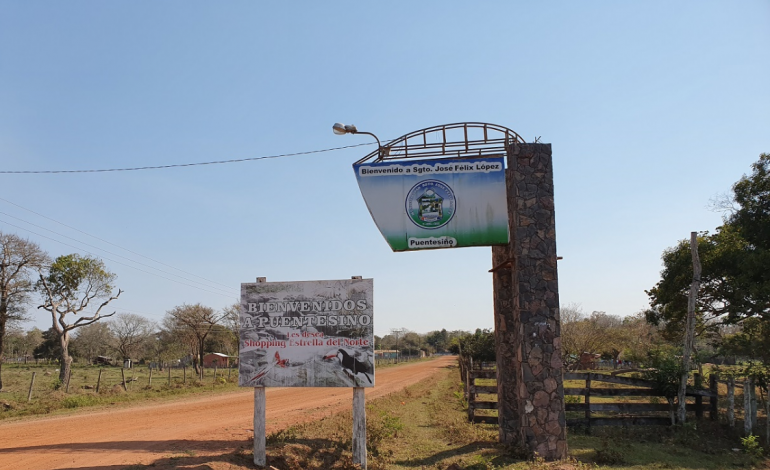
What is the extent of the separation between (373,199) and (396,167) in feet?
2.87

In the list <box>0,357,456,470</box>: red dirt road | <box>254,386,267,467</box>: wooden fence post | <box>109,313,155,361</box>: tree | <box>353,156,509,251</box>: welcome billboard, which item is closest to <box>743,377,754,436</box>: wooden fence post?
<box>353,156,509,251</box>: welcome billboard

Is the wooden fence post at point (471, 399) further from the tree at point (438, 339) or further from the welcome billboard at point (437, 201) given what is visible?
the tree at point (438, 339)

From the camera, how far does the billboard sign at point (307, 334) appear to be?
9.58m

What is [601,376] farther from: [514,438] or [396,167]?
[396,167]

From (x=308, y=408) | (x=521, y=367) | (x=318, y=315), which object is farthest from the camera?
(x=308, y=408)

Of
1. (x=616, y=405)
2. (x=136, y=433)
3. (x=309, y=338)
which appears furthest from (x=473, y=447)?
(x=136, y=433)

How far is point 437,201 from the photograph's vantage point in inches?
449

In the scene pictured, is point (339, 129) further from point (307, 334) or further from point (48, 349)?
point (48, 349)

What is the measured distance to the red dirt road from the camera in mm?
9328

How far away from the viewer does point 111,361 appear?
67.0 m

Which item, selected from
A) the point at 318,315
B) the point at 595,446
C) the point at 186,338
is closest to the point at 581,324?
the point at 595,446

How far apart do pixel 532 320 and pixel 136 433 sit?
31.8 feet

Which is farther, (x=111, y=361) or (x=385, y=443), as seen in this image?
(x=111, y=361)

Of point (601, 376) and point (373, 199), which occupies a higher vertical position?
point (373, 199)
